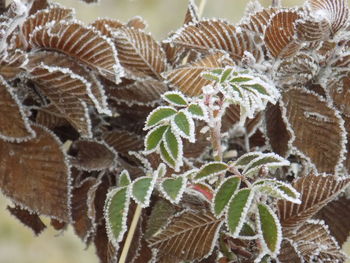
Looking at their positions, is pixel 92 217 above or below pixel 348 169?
below

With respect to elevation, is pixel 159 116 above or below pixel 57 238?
above

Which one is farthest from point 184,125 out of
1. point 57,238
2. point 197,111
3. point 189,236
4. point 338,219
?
point 57,238

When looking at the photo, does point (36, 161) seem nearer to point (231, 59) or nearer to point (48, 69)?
point (48, 69)

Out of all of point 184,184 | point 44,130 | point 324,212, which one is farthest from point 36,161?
point 324,212

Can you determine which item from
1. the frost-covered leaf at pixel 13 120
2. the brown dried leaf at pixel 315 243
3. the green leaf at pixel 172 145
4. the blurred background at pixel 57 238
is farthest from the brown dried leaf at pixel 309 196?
the blurred background at pixel 57 238

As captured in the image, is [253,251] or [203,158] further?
[203,158]

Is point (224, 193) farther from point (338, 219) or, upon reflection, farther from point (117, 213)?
point (338, 219)
